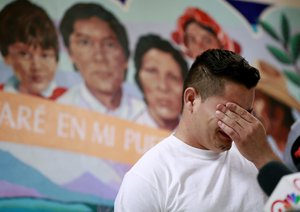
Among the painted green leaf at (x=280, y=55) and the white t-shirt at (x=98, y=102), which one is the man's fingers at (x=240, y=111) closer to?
the white t-shirt at (x=98, y=102)

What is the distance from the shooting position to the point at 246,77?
Result: 1.15m

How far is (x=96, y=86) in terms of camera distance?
2.00 m

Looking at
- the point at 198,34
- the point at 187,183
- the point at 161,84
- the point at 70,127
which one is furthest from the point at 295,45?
the point at 187,183

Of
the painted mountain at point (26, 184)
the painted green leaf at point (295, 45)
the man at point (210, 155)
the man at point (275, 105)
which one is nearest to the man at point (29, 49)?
the painted mountain at point (26, 184)

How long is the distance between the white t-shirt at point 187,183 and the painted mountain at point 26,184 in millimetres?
724

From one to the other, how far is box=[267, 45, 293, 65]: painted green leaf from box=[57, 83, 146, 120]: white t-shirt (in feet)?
2.37

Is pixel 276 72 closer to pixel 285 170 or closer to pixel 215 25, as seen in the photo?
pixel 215 25

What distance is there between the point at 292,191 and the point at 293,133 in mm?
259

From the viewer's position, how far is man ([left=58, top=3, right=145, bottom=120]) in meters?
1.97

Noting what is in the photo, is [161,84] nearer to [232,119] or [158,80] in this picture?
[158,80]

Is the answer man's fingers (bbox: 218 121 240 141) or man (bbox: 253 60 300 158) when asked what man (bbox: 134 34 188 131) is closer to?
man (bbox: 253 60 300 158)

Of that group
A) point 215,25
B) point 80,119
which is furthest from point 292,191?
point 215,25

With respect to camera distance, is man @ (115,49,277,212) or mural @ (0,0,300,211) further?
mural @ (0,0,300,211)

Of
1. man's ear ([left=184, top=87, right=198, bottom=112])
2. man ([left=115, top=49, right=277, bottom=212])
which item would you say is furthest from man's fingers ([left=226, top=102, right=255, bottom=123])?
man's ear ([left=184, top=87, right=198, bottom=112])
